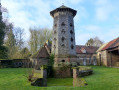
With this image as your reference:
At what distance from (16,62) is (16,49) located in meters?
5.41

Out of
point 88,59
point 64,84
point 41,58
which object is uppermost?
point 41,58

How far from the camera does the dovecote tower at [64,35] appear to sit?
931 inches

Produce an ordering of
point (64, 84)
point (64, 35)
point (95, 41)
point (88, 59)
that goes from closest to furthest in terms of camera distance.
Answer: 1. point (64, 84)
2. point (64, 35)
3. point (88, 59)
4. point (95, 41)

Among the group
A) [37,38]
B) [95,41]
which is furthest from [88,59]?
[95,41]

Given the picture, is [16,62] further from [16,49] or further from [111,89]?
[111,89]

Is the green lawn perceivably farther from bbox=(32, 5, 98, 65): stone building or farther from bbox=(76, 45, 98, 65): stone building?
bbox=(76, 45, 98, 65): stone building

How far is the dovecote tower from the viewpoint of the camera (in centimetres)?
2364

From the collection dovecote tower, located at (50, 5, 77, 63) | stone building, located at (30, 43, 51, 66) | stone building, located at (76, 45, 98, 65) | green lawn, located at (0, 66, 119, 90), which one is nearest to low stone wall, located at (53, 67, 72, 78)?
green lawn, located at (0, 66, 119, 90)

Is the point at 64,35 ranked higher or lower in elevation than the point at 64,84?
higher

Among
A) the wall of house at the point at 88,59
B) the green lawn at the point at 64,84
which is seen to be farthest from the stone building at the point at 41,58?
the green lawn at the point at 64,84

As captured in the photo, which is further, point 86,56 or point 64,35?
point 86,56

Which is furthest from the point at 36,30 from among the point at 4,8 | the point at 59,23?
the point at 59,23

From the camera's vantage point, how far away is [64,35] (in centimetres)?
2450

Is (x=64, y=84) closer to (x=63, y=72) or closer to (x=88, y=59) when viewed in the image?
(x=63, y=72)
